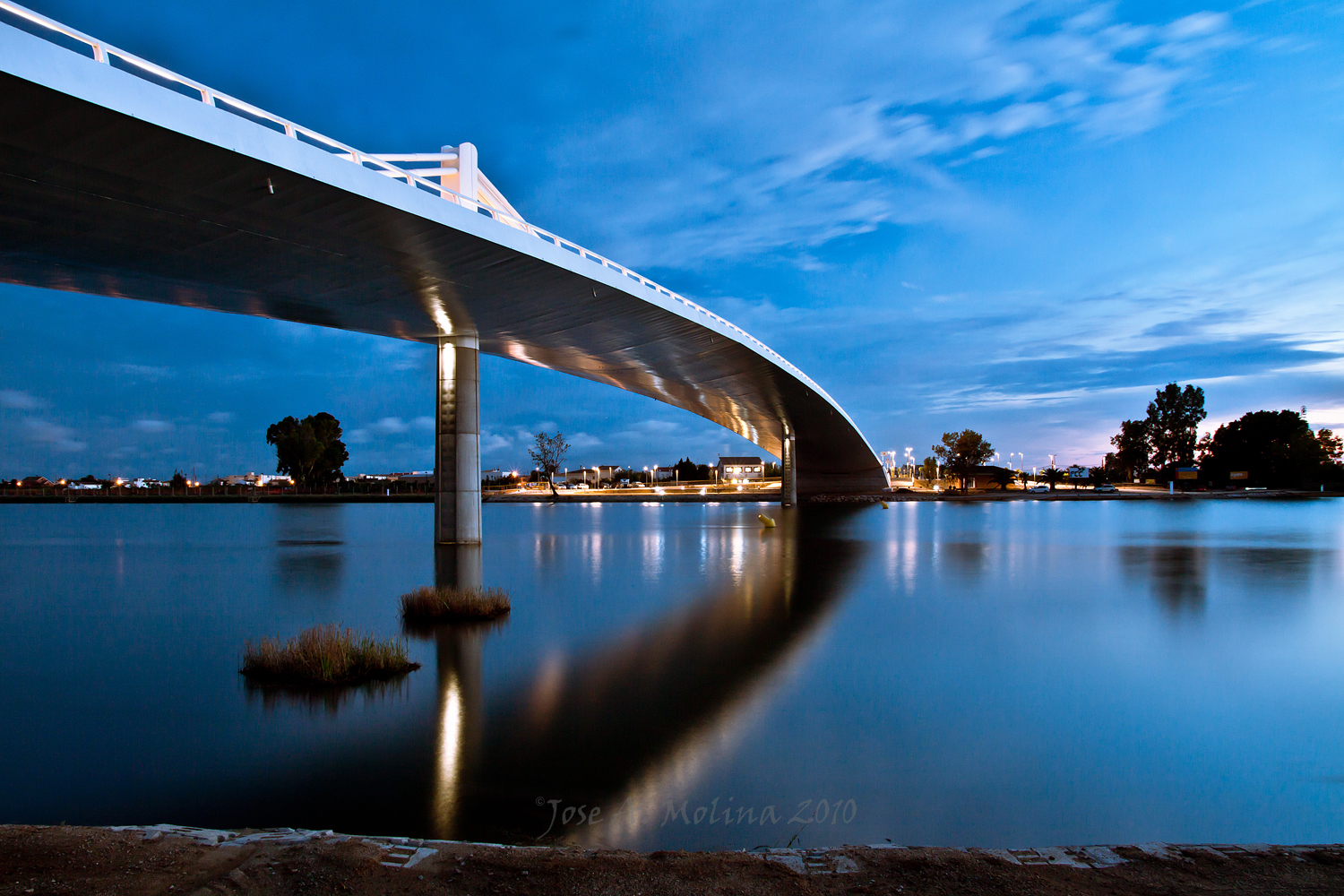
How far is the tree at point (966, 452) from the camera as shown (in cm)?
13225

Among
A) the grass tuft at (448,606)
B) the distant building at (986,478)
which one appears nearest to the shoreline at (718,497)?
the distant building at (986,478)

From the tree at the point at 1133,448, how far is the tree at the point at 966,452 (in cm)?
2580

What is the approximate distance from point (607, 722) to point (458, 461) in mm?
22717

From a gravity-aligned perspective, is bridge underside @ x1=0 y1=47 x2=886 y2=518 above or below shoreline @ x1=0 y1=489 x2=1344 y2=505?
above

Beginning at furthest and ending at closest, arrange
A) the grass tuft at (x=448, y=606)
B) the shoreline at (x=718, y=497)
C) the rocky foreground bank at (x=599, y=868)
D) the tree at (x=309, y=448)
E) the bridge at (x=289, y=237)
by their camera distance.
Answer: the tree at (x=309, y=448), the shoreline at (x=718, y=497), the grass tuft at (x=448, y=606), the bridge at (x=289, y=237), the rocky foreground bank at (x=599, y=868)

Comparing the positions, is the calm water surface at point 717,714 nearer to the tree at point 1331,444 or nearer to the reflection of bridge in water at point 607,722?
the reflection of bridge in water at point 607,722

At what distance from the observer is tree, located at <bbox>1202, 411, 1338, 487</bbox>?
111312mm

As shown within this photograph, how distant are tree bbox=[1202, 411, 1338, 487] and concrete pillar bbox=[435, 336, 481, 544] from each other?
133262mm

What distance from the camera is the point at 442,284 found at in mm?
22391

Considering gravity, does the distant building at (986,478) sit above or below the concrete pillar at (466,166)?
below

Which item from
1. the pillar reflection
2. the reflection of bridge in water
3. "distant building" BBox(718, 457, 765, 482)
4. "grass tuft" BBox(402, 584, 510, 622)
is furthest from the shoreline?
the pillar reflection

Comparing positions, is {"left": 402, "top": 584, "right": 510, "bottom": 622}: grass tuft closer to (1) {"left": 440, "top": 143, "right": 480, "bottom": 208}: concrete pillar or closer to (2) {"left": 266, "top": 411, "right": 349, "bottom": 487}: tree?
(1) {"left": 440, "top": 143, "right": 480, "bottom": 208}: concrete pillar

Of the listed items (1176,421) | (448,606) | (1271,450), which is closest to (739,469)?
(1176,421)

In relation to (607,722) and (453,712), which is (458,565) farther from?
(607,722)
